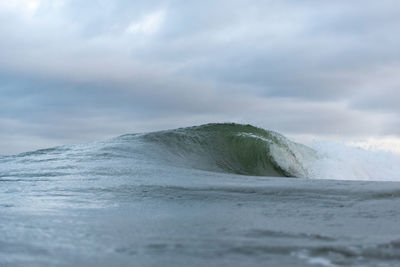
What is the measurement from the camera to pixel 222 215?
3574 mm

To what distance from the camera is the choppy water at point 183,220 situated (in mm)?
2215

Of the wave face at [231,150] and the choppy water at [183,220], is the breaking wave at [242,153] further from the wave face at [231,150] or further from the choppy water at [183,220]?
the choppy water at [183,220]

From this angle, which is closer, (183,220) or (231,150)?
(183,220)

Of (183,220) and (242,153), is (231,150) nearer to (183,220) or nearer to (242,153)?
(242,153)

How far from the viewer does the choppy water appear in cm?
221

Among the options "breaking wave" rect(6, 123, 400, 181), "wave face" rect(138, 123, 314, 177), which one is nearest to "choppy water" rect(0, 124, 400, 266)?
"breaking wave" rect(6, 123, 400, 181)

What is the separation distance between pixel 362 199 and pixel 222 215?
1.44m

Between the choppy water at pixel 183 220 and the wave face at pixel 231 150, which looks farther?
the wave face at pixel 231 150

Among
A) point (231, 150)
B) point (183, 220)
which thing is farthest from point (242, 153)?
point (183, 220)

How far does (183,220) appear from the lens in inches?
133

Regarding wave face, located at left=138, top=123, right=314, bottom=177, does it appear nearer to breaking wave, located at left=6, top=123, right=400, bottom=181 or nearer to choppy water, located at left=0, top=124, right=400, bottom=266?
breaking wave, located at left=6, top=123, right=400, bottom=181

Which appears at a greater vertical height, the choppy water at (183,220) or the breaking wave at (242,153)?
the breaking wave at (242,153)

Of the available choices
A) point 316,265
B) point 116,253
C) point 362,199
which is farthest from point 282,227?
point 362,199

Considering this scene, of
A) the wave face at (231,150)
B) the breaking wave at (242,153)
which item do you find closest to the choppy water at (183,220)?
the breaking wave at (242,153)
